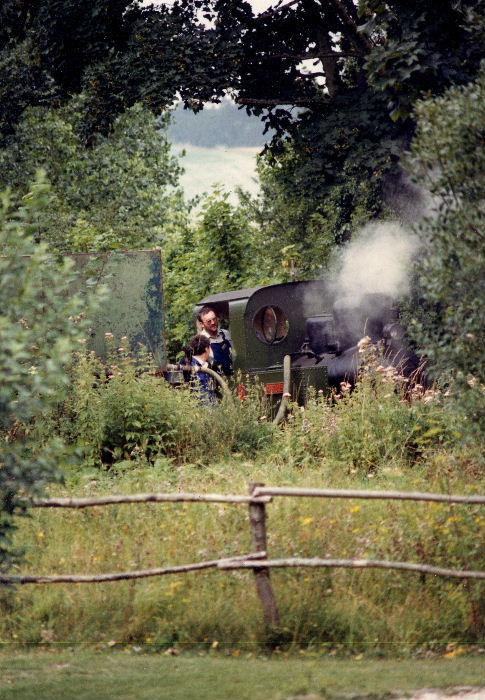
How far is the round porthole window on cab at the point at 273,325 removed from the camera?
53.7ft

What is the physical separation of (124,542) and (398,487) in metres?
2.50

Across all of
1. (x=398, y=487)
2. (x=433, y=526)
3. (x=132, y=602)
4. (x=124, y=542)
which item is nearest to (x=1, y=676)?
(x=132, y=602)

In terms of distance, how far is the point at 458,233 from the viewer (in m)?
8.38

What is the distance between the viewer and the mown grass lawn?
21.9ft

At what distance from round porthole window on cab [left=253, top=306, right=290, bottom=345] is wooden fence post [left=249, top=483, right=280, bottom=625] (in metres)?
8.33

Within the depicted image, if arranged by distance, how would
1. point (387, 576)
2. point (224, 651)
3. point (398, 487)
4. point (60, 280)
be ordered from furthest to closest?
point (398, 487)
point (387, 576)
point (224, 651)
point (60, 280)

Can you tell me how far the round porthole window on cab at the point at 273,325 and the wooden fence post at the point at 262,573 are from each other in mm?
8333

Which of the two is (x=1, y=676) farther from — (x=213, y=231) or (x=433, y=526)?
(x=213, y=231)

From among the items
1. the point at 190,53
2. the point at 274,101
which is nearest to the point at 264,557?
the point at 190,53

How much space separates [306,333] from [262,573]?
870 cm

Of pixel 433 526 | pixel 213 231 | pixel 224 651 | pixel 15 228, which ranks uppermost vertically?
pixel 213 231

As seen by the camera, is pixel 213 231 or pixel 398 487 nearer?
pixel 398 487

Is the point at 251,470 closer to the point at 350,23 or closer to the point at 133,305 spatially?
the point at 133,305

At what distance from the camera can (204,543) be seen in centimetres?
888
